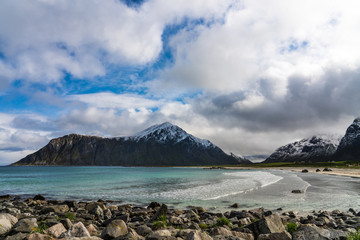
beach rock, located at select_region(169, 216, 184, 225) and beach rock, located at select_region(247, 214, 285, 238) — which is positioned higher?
beach rock, located at select_region(247, 214, 285, 238)

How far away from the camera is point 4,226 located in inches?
445

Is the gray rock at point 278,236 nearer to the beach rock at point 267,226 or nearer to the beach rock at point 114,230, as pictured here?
the beach rock at point 267,226

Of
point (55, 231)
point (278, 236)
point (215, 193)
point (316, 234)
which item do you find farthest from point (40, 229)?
point (215, 193)

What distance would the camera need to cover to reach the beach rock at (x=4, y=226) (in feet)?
36.2

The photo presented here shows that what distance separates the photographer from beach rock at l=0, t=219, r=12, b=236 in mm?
11042

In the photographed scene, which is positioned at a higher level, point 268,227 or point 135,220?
point 268,227

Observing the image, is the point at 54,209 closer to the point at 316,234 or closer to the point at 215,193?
the point at 316,234

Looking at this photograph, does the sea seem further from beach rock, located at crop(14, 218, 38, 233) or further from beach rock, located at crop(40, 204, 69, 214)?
beach rock, located at crop(14, 218, 38, 233)

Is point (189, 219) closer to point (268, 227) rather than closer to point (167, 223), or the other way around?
point (167, 223)

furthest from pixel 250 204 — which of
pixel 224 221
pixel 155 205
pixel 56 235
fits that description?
pixel 56 235

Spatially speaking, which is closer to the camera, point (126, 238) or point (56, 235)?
point (126, 238)

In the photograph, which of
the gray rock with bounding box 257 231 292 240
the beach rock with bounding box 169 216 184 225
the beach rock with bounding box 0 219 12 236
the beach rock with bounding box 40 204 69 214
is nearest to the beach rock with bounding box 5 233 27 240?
the beach rock with bounding box 0 219 12 236

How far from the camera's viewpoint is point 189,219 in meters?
19.5

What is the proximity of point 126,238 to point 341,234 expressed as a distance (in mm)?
9297
